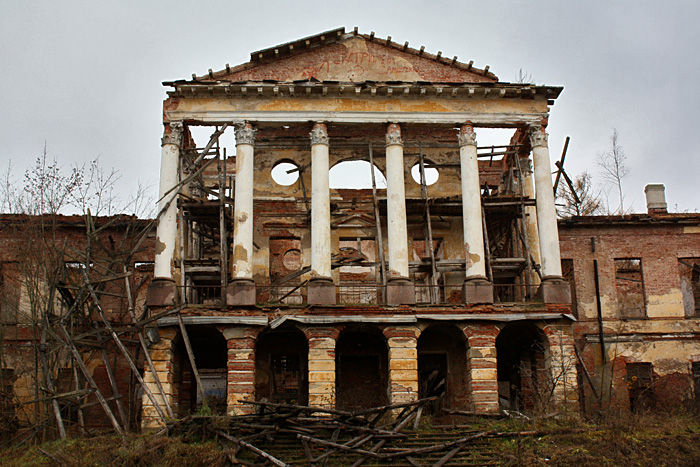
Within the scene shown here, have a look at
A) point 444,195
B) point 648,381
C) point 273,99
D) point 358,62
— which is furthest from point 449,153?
point 648,381

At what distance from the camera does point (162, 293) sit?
20672mm

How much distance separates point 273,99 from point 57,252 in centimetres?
781

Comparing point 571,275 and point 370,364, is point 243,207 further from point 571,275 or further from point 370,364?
point 571,275

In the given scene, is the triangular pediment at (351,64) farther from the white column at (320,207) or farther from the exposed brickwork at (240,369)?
the exposed brickwork at (240,369)

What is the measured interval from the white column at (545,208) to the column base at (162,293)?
34.4 ft

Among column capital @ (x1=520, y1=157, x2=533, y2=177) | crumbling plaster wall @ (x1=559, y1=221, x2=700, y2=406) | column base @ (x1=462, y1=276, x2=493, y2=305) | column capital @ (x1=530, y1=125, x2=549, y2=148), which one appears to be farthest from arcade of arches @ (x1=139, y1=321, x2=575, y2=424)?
column capital @ (x1=530, y1=125, x2=549, y2=148)

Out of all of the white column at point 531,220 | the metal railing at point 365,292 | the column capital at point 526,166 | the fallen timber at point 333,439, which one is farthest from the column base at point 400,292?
the column capital at point 526,166

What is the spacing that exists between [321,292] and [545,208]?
7011 millimetres

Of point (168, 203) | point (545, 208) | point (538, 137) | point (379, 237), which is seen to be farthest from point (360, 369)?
point (538, 137)

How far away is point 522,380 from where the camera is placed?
73.3 feet

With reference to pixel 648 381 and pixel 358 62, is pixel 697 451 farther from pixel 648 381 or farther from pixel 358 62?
pixel 358 62

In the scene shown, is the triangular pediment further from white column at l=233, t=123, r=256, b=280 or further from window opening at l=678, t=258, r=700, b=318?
window opening at l=678, t=258, r=700, b=318

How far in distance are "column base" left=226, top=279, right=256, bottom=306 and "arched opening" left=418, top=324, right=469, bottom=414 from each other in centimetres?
544

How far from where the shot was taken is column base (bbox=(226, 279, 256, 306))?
20391mm
